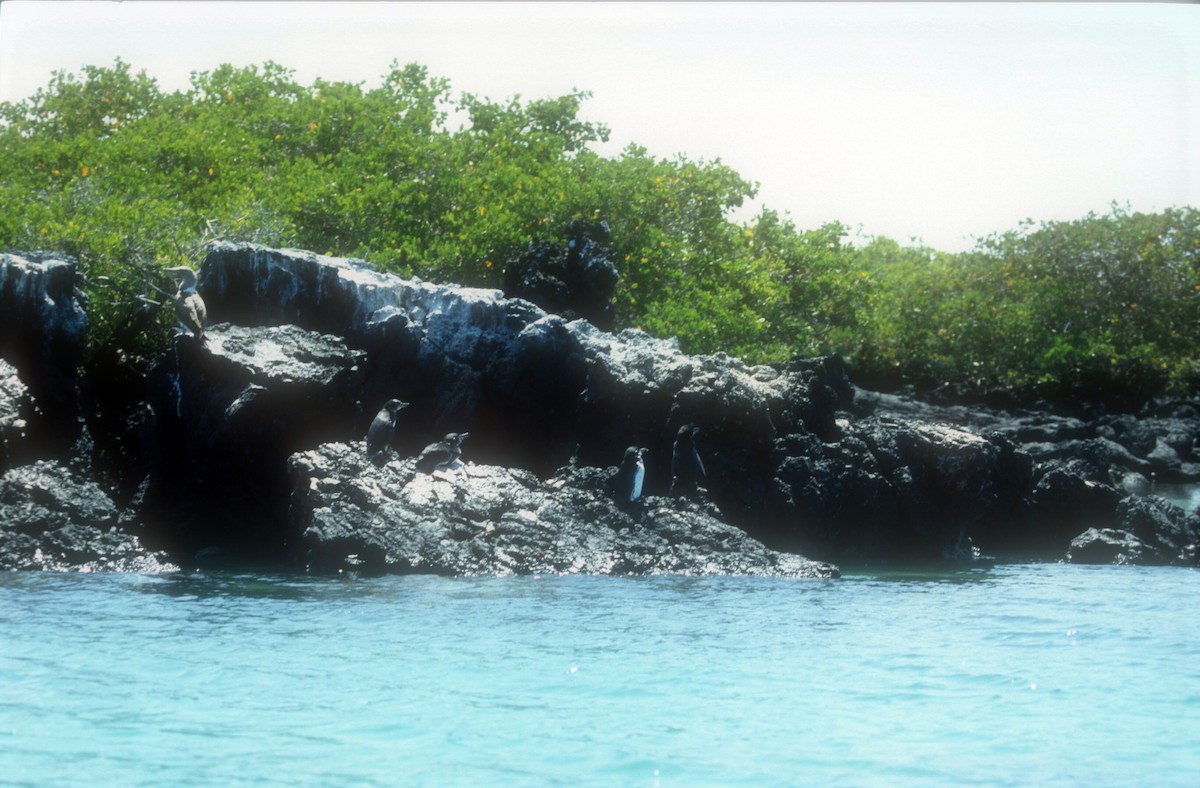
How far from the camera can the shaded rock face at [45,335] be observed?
1316 cm

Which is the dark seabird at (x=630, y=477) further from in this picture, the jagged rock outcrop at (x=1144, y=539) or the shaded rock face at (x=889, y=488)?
the jagged rock outcrop at (x=1144, y=539)

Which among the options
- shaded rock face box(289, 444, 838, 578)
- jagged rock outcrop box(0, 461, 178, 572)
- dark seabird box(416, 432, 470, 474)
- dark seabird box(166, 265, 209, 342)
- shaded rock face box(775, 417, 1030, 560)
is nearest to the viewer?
shaded rock face box(289, 444, 838, 578)

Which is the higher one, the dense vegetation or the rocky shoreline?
the dense vegetation

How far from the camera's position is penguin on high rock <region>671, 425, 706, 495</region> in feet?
44.9

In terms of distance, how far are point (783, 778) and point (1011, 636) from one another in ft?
15.0

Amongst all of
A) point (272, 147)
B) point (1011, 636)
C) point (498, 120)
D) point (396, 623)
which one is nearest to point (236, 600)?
point (396, 623)

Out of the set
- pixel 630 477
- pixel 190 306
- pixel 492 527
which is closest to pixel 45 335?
pixel 190 306

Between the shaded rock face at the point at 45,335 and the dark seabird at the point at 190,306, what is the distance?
1.47 metres

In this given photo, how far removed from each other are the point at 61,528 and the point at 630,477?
6291mm

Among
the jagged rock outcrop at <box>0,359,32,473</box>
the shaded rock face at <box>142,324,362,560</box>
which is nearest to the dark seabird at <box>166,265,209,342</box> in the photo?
the shaded rock face at <box>142,324,362,560</box>

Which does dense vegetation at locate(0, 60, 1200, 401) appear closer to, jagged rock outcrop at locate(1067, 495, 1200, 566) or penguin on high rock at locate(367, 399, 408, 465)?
penguin on high rock at locate(367, 399, 408, 465)

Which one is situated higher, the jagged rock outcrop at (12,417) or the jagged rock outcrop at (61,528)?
the jagged rock outcrop at (12,417)

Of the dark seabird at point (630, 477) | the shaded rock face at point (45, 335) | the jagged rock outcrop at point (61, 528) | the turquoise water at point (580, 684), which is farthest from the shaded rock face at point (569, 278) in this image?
the jagged rock outcrop at point (61, 528)

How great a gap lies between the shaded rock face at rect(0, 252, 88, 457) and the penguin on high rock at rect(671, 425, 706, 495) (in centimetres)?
706
